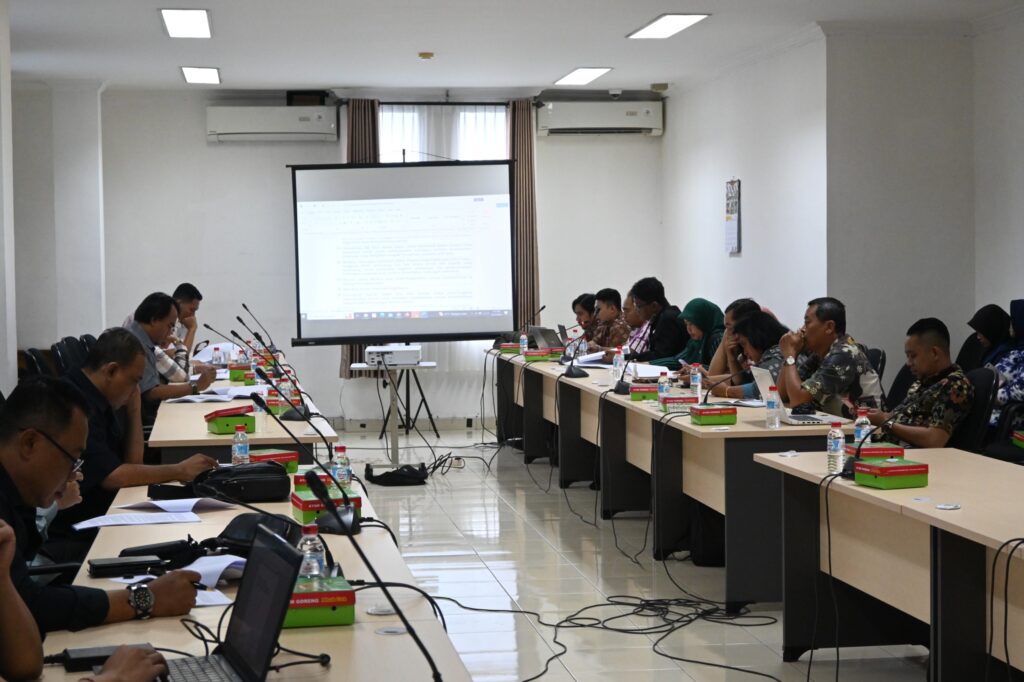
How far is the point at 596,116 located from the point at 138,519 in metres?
7.51

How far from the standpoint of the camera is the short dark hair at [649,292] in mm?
8062

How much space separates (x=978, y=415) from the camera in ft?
13.9

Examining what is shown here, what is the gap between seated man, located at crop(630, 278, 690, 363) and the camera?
7.89 metres

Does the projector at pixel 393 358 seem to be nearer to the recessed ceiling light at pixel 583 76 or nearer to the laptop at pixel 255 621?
the recessed ceiling light at pixel 583 76

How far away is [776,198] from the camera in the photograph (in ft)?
26.1

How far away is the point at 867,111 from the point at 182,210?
5.72 m

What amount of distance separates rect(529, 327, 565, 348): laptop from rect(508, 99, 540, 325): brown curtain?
1636 millimetres

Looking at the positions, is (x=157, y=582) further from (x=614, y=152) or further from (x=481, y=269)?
(x=614, y=152)

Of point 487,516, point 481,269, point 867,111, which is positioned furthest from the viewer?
point 481,269

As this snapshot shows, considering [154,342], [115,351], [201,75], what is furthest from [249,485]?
[201,75]

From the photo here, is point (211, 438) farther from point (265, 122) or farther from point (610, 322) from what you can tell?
point (265, 122)

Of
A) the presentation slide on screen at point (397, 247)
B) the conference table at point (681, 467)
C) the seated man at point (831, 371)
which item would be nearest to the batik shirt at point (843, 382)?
the seated man at point (831, 371)

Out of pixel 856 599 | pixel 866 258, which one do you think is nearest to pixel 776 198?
pixel 866 258

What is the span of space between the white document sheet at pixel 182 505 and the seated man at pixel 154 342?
257 centimetres
